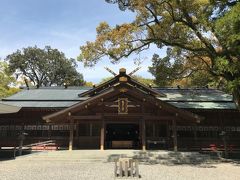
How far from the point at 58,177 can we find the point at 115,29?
1150cm

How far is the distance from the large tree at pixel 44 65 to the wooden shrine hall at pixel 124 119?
3301 cm

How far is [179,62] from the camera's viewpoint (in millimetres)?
22156

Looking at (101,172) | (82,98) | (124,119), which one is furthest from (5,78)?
(101,172)

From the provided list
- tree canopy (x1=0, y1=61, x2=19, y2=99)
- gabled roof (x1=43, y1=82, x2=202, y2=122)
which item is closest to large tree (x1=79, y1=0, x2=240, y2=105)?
gabled roof (x1=43, y1=82, x2=202, y2=122)

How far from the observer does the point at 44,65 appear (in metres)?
57.4

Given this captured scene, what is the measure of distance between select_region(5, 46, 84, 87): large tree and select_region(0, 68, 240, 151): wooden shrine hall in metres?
33.0

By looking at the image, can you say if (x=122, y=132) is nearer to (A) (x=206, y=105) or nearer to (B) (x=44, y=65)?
(A) (x=206, y=105)

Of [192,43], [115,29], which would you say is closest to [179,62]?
[192,43]

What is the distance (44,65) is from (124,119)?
130ft

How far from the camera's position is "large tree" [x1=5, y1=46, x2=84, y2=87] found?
57031 mm

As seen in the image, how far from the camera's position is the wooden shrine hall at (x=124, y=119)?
20391mm

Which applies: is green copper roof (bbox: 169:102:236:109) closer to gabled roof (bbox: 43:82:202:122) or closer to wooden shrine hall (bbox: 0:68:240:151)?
wooden shrine hall (bbox: 0:68:240:151)

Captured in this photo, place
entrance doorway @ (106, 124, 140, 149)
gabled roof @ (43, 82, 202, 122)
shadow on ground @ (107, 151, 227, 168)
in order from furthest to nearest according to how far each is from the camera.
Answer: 1. entrance doorway @ (106, 124, 140, 149)
2. gabled roof @ (43, 82, 202, 122)
3. shadow on ground @ (107, 151, 227, 168)

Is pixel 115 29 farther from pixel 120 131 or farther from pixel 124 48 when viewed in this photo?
pixel 120 131
